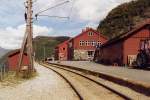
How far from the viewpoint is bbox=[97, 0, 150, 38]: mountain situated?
10881 cm

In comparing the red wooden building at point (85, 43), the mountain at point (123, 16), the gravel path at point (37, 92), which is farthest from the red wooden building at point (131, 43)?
the mountain at point (123, 16)

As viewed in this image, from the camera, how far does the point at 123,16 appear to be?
11575cm

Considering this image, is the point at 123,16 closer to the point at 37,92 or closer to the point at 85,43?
the point at 85,43

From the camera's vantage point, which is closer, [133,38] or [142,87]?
[142,87]

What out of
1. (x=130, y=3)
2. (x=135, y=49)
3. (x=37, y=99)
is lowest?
(x=37, y=99)

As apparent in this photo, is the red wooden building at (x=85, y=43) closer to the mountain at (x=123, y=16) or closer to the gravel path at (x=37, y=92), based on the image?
the mountain at (x=123, y=16)

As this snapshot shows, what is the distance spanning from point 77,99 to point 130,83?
4.61 meters

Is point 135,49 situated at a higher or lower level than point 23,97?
higher

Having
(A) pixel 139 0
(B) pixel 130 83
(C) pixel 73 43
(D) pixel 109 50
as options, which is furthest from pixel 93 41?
(B) pixel 130 83

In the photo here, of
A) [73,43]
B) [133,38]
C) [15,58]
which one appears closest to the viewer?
[133,38]

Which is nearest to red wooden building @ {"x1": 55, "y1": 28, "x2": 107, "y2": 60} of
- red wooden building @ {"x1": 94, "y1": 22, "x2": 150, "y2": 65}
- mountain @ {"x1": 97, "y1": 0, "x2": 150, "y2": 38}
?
mountain @ {"x1": 97, "y1": 0, "x2": 150, "y2": 38}

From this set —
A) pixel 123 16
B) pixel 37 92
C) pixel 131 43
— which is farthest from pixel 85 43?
pixel 37 92

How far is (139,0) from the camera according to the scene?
374ft

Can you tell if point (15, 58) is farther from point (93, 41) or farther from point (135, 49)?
point (93, 41)
